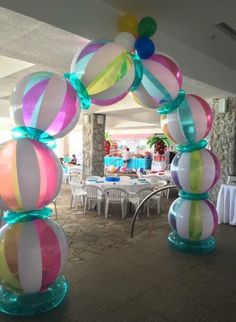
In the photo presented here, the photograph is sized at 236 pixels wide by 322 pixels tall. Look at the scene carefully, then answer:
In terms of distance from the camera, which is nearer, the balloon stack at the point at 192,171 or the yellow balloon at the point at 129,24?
the yellow balloon at the point at 129,24

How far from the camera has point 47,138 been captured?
2.56 metres

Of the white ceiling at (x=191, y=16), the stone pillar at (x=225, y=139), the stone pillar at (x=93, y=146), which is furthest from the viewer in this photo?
the stone pillar at (x=93, y=146)

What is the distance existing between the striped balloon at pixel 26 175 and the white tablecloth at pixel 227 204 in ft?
13.9

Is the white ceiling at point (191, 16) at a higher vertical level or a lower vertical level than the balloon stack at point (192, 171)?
higher

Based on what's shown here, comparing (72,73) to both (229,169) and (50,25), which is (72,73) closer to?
(50,25)

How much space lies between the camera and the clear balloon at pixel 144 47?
121 inches

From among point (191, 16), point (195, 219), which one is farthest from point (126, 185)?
point (191, 16)

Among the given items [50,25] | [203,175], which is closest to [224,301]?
[203,175]

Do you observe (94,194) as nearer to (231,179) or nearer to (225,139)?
(231,179)

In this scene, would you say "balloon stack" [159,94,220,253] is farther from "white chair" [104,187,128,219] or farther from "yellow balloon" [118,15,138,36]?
"white chair" [104,187,128,219]

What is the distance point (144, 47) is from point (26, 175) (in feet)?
6.37

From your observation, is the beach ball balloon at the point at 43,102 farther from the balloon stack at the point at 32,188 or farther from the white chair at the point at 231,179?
the white chair at the point at 231,179

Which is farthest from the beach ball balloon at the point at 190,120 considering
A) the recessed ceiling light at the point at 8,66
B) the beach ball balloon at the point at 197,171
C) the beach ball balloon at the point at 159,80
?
the recessed ceiling light at the point at 8,66

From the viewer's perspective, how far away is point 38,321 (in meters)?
2.39
